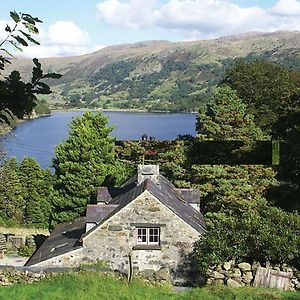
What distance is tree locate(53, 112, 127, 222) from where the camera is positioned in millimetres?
34000

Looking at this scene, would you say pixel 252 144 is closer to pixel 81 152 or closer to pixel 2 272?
pixel 81 152

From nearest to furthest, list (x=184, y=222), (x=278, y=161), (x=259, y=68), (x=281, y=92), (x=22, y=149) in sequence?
(x=184, y=222), (x=278, y=161), (x=281, y=92), (x=259, y=68), (x=22, y=149)

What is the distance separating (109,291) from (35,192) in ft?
120

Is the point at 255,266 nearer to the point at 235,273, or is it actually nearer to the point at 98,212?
the point at 235,273

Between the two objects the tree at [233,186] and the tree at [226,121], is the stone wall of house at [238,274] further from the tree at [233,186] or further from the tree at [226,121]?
the tree at [226,121]

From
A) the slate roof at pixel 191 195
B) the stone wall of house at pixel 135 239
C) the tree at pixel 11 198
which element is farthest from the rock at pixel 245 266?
the tree at pixel 11 198

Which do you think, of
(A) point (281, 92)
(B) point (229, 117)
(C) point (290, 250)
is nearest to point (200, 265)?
(C) point (290, 250)

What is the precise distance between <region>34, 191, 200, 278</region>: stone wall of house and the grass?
4.68m

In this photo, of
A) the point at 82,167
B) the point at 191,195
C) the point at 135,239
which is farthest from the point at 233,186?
the point at 82,167

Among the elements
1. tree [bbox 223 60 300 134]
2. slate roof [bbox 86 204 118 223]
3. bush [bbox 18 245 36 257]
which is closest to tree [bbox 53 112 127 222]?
bush [bbox 18 245 36 257]

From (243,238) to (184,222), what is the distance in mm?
3367

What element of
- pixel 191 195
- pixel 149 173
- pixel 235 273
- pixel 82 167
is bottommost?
pixel 235 273

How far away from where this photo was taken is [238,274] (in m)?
15.7

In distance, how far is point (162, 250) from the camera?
64.5ft
